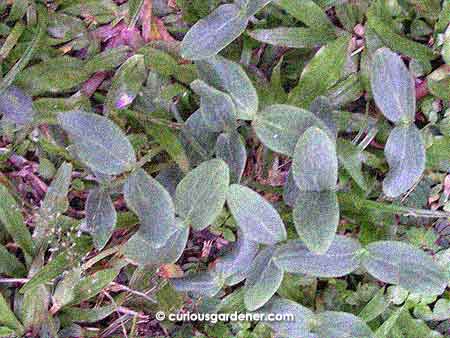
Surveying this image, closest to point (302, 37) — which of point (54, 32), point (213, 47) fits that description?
point (213, 47)

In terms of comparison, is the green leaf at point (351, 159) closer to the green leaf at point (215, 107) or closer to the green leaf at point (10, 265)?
the green leaf at point (215, 107)

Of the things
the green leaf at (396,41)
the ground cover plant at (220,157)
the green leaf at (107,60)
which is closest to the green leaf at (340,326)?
the ground cover plant at (220,157)

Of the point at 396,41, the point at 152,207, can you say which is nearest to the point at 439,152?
the point at 396,41

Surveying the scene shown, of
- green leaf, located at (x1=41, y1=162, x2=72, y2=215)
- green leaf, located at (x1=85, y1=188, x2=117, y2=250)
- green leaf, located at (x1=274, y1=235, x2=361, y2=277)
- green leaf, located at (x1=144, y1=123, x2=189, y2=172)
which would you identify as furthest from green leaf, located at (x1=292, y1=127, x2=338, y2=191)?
green leaf, located at (x1=41, y1=162, x2=72, y2=215)

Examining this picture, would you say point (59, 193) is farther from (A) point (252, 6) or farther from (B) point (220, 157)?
(A) point (252, 6)

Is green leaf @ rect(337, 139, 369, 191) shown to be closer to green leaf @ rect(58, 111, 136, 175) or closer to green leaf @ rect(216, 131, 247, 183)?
green leaf @ rect(216, 131, 247, 183)
